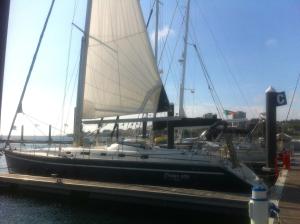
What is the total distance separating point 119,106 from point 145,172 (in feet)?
14.0

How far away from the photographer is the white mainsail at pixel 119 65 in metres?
18.4

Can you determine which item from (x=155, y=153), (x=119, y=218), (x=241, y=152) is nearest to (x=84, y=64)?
(x=155, y=153)

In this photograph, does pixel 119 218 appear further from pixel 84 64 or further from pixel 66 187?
pixel 84 64

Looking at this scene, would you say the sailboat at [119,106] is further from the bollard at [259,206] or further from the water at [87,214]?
the bollard at [259,206]

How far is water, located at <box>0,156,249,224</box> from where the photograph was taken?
12797 mm

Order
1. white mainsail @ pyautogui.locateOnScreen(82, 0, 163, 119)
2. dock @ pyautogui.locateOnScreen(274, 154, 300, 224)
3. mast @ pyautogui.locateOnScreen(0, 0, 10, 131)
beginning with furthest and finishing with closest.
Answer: white mainsail @ pyautogui.locateOnScreen(82, 0, 163, 119)
dock @ pyautogui.locateOnScreen(274, 154, 300, 224)
mast @ pyautogui.locateOnScreen(0, 0, 10, 131)

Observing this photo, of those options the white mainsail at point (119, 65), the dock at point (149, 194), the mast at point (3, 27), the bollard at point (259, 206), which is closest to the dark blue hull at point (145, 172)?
the dock at point (149, 194)

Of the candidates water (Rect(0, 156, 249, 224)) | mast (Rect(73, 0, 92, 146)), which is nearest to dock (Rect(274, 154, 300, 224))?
water (Rect(0, 156, 249, 224))

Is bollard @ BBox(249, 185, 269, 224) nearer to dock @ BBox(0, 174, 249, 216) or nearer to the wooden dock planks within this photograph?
the wooden dock planks

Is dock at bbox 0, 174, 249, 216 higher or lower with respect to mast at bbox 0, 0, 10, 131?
lower

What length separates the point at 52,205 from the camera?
50.3 feet

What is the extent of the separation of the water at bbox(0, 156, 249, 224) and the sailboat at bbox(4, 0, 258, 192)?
1.61 m

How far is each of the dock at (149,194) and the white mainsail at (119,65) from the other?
4194mm

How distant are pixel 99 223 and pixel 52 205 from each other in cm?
327
